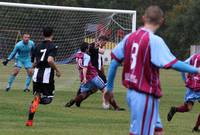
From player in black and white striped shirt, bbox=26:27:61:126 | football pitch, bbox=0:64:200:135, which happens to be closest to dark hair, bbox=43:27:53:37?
player in black and white striped shirt, bbox=26:27:61:126

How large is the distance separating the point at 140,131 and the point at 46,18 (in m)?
21.2

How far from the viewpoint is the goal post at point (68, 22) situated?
26984 mm

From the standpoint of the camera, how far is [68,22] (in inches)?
1152

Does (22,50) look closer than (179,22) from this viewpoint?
Yes

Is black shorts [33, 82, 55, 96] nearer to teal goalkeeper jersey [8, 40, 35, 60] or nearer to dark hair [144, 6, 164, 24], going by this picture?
dark hair [144, 6, 164, 24]

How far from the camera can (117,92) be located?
2736 centimetres

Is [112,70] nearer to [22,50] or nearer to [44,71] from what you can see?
[44,71]

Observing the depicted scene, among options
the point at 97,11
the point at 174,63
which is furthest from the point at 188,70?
the point at 97,11

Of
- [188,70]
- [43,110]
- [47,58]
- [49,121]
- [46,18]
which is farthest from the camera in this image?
[46,18]

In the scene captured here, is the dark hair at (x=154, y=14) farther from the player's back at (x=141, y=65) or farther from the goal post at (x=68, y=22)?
the goal post at (x=68, y=22)

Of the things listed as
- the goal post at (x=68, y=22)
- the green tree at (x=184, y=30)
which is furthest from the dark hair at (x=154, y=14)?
the green tree at (x=184, y=30)

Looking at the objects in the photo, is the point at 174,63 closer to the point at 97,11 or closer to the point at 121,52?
the point at 121,52

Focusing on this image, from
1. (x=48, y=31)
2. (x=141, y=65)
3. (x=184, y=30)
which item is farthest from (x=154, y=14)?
(x=184, y=30)

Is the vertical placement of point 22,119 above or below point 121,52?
below
